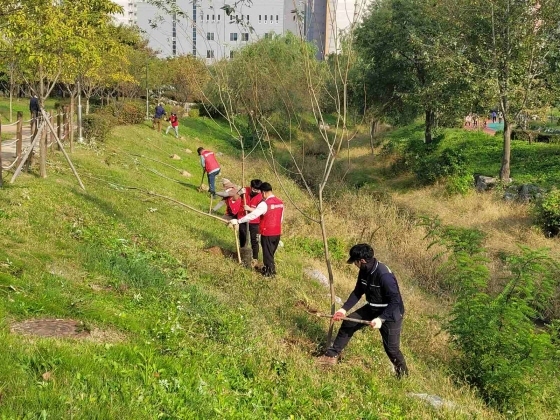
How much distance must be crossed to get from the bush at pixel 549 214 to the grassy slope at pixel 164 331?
211 inches

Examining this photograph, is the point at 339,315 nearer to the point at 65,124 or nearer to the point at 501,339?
the point at 501,339

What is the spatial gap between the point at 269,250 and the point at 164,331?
11.7 ft

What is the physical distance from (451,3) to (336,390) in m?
18.0

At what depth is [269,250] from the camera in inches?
345

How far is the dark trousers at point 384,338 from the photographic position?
5898 mm

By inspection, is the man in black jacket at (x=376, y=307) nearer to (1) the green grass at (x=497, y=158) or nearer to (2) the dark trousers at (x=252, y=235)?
(2) the dark trousers at (x=252, y=235)

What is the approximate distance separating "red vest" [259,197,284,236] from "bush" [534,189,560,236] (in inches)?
360

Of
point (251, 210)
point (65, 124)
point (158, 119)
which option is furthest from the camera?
point (158, 119)

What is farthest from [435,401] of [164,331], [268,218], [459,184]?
[459,184]

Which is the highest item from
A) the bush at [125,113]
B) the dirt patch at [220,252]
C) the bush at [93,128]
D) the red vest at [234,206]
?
the bush at [125,113]

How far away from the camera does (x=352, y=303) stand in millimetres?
6164

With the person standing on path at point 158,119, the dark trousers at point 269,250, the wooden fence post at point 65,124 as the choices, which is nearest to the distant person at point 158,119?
the person standing on path at point 158,119

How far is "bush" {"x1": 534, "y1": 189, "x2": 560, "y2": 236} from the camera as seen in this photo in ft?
46.0

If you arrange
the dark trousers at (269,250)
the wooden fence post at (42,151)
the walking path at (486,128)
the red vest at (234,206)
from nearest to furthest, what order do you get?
the dark trousers at (269,250) < the red vest at (234,206) < the wooden fence post at (42,151) < the walking path at (486,128)
